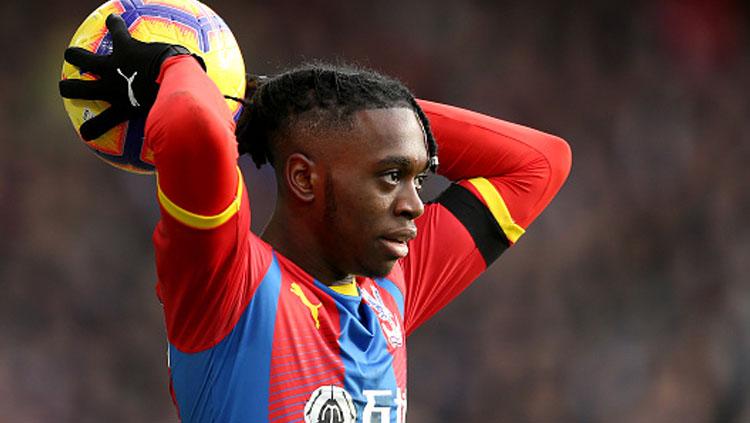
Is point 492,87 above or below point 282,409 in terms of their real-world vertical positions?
below

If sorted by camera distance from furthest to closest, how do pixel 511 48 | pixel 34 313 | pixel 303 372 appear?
1. pixel 511 48
2. pixel 34 313
3. pixel 303 372

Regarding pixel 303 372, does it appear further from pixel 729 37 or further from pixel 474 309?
pixel 729 37

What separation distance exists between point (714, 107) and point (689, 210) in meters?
0.76

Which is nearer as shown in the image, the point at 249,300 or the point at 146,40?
the point at 249,300

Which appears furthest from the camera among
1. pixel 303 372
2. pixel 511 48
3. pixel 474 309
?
pixel 511 48

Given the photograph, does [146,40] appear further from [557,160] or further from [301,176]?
[557,160]

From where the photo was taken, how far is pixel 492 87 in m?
6.88

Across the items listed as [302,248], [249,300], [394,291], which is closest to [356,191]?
[302,248]

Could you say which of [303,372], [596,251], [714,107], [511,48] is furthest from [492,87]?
[303,372]

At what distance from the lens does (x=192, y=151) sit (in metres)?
2.13

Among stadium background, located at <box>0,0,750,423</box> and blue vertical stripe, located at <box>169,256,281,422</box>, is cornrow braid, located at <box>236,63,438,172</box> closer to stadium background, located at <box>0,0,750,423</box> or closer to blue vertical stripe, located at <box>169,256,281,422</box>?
blue vertical stripe, located at <box>169,256,281,422</box>

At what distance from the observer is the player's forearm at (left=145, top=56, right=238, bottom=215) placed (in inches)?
84.0

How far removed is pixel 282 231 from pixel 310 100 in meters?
0.31

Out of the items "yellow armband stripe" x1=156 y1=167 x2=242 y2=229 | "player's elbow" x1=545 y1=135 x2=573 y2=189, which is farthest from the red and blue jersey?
"player's elbow" x1=545 y1=135 x2=573 y2=189
